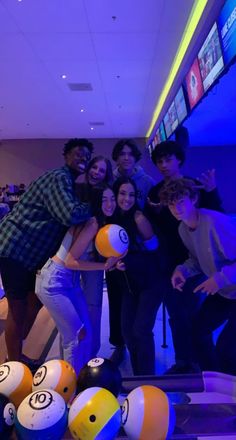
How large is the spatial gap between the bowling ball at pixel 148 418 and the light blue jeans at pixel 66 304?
71 centimetres

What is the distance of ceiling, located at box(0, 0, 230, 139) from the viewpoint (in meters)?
3.67

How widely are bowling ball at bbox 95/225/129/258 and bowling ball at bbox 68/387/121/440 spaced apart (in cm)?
76

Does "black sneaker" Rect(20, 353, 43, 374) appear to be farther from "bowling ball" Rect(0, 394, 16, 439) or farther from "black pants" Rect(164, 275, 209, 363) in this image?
"bowling ball" Rect(0, 394, 16, 439)

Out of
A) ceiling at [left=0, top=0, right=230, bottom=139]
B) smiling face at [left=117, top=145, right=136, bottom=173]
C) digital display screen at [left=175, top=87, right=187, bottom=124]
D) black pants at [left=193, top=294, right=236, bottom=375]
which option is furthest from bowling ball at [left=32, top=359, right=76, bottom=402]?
digital display screen at [left=175, top=87, right=187, bottom=124]

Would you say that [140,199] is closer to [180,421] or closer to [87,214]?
[87,214]

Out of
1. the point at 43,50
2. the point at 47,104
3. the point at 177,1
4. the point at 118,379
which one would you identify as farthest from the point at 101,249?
the point at 47,104

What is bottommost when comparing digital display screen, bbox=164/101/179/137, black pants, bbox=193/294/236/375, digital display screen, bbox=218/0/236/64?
black pants, bbox=193/294/236/375

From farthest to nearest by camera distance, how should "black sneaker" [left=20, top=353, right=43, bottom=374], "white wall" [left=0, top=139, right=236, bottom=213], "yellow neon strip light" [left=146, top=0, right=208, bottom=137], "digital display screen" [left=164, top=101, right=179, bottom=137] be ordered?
"white wall" [left=0, top=139, right=236, bottom=213]
"digital display screen" [left=164, top=101, right=179, bottom=137]
"yellow neon strip light" [left=146, top=0, right=208, bottom=137]
"black sneaker" [left=20, top=353, right=43, bottom=374]

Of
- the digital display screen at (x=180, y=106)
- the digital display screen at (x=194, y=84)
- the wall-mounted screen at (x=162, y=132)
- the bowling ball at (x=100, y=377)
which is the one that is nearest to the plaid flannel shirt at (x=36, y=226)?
the bowling ball at (x=100, y=377)

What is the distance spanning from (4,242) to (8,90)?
16.2ft

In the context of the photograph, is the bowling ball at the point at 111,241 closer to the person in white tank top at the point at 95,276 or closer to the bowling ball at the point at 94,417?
the person in white tank top at the point at 95,276

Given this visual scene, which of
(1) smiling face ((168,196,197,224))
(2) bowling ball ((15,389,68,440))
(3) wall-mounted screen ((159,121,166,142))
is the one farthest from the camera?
(3) wall-mounted screen ((159,121,166,142))

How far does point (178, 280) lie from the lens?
77.9 inches

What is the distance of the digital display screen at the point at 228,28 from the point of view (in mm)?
2443
